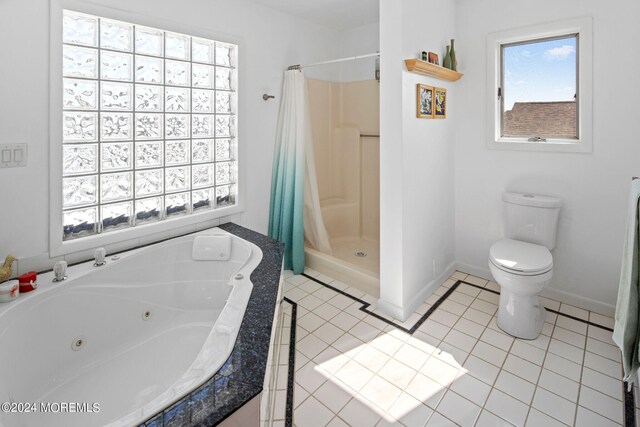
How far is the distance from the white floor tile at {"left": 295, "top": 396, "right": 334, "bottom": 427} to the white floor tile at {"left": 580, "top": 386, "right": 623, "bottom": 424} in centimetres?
128

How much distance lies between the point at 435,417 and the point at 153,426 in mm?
1276

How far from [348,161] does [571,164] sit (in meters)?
2.04

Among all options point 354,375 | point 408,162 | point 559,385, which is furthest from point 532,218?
point 354,375

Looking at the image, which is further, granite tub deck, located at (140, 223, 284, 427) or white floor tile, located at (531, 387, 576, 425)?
white floor tile, located at (531, 387, 576, 425)

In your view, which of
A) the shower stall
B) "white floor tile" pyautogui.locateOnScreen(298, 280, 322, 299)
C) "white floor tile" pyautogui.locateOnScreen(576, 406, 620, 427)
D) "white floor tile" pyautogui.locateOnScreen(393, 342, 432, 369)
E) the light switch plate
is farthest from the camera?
the shower stall

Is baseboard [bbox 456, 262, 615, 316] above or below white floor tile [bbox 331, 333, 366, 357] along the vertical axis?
above

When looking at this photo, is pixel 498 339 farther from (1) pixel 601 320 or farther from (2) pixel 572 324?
(1) pixel 601 320

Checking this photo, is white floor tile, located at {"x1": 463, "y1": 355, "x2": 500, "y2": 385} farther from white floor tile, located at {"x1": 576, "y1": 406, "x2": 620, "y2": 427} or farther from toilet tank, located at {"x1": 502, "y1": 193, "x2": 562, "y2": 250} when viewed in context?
toilet tank, located at {"x1": 502, "y1": 193, "x2": 562, "y2": 250}

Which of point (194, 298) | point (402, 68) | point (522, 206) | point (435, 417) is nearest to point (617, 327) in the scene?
point (435, 417)

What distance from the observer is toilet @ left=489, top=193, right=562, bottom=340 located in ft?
7.07

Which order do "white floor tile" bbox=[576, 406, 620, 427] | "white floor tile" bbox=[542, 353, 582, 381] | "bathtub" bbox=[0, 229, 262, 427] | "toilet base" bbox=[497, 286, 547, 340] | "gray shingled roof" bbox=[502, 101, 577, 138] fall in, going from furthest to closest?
"gray shingled roof" bbox=[502, 101, 577, 138] → "toilet base" bbox=[497, 286, 547, 340] → "white floor tile" bbox=[542, 353, 582, 381] → "white floor tile" bbox=[576, 406, 620, 427] → "bathtub" bbox=[0, 229, 262, 427]

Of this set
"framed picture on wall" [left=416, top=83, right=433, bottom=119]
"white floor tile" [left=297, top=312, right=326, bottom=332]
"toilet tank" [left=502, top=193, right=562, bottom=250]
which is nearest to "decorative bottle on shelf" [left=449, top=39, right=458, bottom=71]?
"framed picture on wall" [left=416, top=83, right=433, bottom=119]

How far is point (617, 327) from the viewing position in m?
1.61

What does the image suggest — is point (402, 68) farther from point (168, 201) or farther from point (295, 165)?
point (168, 201)
